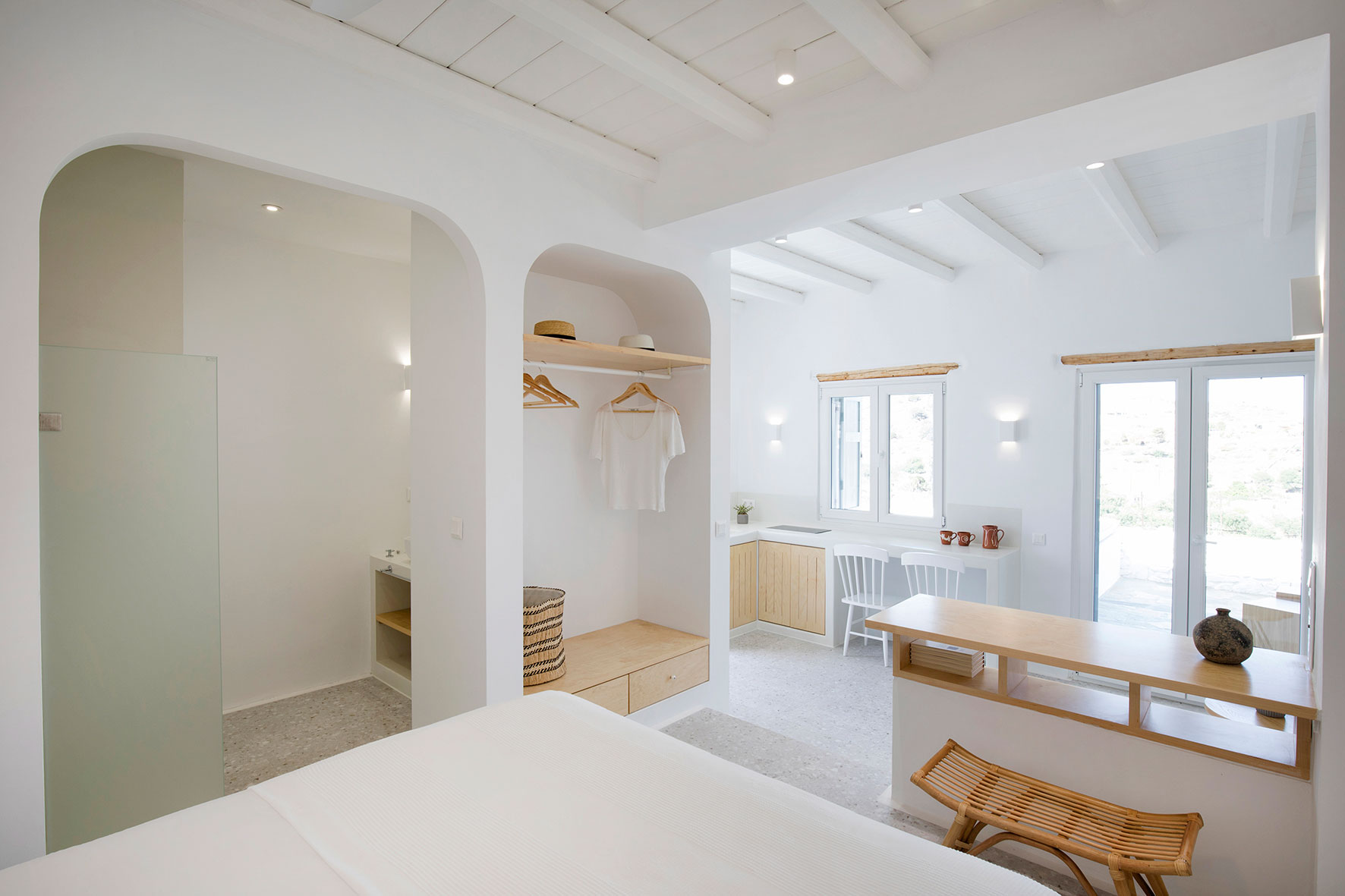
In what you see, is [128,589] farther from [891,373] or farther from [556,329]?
[891,373]

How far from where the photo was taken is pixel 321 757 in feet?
10.1

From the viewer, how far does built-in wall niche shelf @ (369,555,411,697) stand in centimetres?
394

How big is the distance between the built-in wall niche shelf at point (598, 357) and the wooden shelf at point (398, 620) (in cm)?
173

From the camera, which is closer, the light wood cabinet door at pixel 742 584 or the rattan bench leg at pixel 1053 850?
the rattan bench leg at pixel 1053 850

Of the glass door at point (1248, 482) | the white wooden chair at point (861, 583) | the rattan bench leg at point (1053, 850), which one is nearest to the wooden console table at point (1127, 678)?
the rattan bench leg at point (1053, 850)

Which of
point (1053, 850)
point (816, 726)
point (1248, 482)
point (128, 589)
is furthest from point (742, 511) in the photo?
point (128, 589)

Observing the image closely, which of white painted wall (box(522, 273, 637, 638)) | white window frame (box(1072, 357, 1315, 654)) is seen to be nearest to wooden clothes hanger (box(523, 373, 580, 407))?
white painted wall (box(522, 273, 637, 638))

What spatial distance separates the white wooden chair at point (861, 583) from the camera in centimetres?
463

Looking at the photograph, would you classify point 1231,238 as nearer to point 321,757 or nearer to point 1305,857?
point 1305,857

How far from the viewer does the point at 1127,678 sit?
6.49 feet

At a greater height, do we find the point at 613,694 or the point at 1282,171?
the point at 1282,171

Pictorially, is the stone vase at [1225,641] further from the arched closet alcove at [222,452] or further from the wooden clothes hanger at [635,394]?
the arched closet alcove at [222,452]

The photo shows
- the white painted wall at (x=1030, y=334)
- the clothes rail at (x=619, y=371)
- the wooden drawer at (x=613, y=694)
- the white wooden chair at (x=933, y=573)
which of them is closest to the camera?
the wooden drawer at (x=613, y=694)

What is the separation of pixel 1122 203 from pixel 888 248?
1.19m
